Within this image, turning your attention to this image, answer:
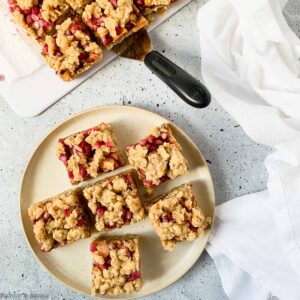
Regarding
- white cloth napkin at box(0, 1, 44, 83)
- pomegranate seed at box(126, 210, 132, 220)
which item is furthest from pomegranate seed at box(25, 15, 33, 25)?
pomegranate seed at box(126, 210, 132, 220)

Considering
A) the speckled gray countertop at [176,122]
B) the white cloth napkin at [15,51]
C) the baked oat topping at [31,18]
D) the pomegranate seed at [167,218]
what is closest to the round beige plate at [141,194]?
the speckled gray countertop at [176,122]

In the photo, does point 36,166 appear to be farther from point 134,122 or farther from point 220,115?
point 220,115

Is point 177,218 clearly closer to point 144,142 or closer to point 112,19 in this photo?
point 144,142

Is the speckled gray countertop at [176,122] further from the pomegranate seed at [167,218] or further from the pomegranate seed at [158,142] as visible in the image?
the pomegranate seed at [167,218]

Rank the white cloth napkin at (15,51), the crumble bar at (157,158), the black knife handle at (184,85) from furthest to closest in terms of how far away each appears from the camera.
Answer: the white cloth napkin at (15,51) → the crumble bar at (157,158) → the black knife handle at (184,85)

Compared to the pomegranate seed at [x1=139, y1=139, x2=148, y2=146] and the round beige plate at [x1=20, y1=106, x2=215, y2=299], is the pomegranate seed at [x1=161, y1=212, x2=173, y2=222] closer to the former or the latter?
the round beige plate at [x1=20, y1=106, x2=215, y2=299]

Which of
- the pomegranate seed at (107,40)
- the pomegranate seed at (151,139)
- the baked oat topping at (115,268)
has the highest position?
the pomegranate seed at (107,40)

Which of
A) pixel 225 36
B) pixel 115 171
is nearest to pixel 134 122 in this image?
pixel 115 171
